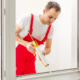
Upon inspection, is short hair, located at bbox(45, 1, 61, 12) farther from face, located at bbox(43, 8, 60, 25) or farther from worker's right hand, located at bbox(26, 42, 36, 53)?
worker's right hand, located at bbox(26, 42, 36, 53)

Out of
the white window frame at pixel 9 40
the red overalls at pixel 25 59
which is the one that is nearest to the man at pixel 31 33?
the red overalls at pixel 25 59

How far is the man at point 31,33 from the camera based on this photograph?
952 millimetres

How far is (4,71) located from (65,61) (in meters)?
0.69

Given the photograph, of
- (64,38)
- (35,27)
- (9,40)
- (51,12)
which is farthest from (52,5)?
(9,40)

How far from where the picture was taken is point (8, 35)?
76cm

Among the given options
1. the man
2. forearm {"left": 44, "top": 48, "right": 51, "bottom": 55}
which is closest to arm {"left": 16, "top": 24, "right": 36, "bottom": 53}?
the man

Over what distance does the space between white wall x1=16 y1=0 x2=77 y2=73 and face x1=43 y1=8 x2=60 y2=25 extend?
0.08 m

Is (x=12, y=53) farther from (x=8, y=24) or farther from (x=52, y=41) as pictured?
(x=52, y=41)

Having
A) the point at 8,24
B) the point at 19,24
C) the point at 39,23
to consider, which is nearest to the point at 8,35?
the point at 8,24

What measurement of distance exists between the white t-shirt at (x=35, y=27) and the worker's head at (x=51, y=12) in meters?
0.07

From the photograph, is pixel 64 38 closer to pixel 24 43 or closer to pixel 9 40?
pixel 24 43

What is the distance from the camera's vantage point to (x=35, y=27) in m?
1.00

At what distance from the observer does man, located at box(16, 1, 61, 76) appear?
95 cm

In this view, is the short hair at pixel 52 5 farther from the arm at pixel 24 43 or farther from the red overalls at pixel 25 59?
the arm at pixel 24 43
